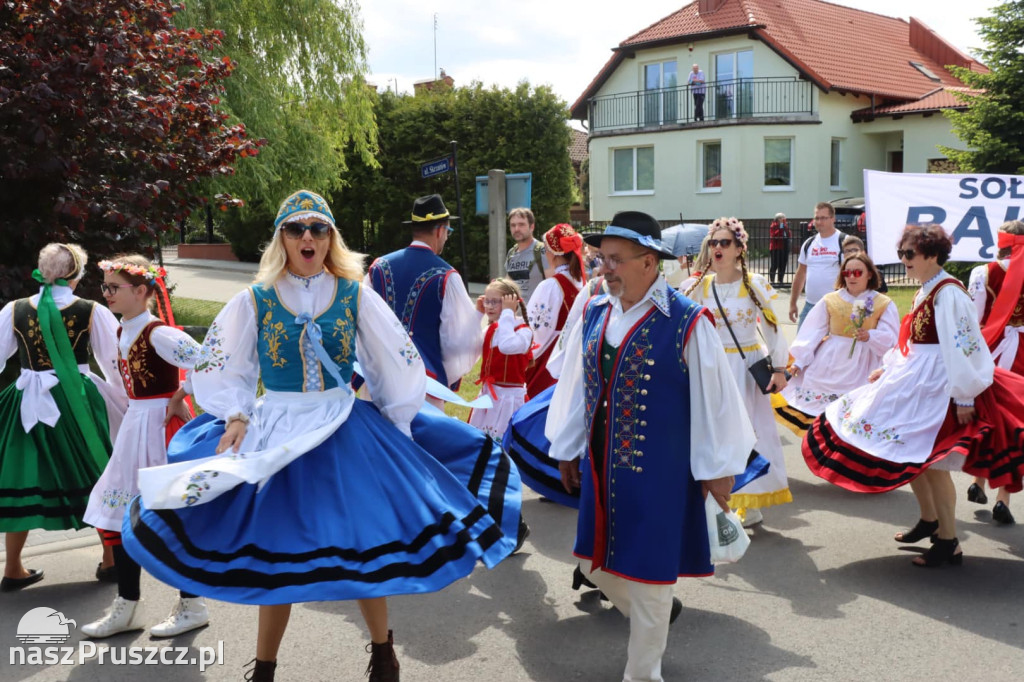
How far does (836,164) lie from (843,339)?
2784 centimetres

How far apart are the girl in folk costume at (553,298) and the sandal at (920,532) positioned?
254cm

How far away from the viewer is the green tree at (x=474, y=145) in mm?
25344

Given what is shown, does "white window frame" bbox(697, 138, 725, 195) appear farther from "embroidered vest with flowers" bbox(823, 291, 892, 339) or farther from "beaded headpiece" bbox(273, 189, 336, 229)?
"beaded headpiece" bbox(273, 189, 336, 229)

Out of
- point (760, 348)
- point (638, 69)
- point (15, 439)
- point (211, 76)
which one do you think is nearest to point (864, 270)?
point (760, 348)

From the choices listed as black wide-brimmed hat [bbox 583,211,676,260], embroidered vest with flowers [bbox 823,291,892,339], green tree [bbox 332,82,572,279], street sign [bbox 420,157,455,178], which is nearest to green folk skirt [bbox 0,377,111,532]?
black wide-brimmed hat [bbox 583,211,676,260]

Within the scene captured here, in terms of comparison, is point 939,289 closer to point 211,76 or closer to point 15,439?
point 15,439

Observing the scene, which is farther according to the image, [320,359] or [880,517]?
[880,517]

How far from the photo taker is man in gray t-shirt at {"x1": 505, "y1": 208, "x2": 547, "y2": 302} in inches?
324

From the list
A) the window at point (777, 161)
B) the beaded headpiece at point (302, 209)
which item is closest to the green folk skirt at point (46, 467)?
the beaded headpiece at point (302, 209)

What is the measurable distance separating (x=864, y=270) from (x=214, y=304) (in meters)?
16.0

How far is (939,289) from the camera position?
5.61 metres

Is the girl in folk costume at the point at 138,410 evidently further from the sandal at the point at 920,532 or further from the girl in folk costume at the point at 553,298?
the sandal at the point at 920,532

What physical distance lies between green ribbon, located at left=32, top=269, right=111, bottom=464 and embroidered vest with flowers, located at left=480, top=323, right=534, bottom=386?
2.51 meters

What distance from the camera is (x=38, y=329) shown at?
5.44 m
